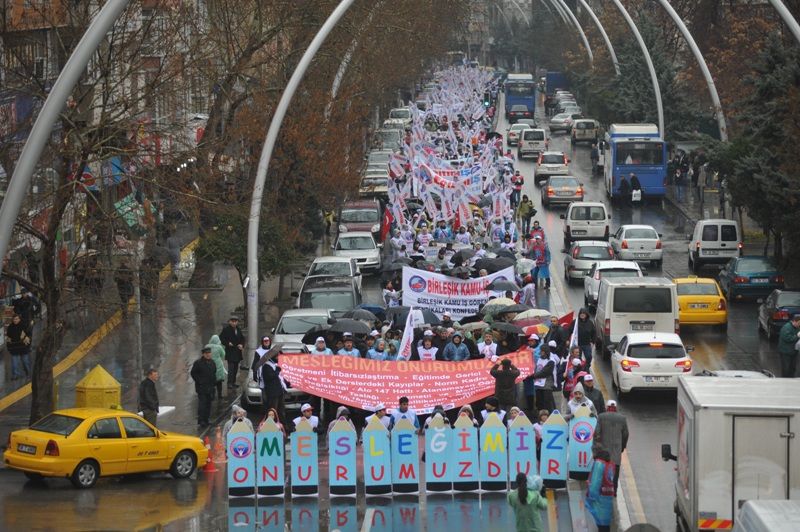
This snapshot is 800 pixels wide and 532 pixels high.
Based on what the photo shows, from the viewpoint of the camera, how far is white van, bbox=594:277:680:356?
31062 millimetres

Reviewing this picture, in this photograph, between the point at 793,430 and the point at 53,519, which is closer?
the point at 793,430

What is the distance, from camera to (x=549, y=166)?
66.3 metres

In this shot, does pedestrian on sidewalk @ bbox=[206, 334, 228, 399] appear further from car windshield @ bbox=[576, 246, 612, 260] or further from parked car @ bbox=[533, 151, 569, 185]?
parked car @ bbox=[533, 151, 569, 185]

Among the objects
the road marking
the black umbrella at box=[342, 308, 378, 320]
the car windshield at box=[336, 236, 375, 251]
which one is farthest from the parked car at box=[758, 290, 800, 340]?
the car windshield at box=[336, 236, 375, 251]

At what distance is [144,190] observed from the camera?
26.7 metres

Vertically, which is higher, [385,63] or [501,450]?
[385,63]

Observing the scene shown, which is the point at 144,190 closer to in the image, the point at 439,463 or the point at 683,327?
the point at 439,463

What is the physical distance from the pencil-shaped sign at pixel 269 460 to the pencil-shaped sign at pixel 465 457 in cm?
223

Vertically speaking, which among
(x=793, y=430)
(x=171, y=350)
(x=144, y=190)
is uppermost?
(x=144, y=190)

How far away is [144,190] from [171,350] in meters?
Answer: 7.87

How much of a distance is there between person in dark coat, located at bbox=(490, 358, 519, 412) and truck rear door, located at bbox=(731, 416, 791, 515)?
8.62 m

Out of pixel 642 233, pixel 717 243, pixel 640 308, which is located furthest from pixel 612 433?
pixel 642 233

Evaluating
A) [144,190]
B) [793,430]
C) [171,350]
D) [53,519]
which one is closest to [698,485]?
[793,430]

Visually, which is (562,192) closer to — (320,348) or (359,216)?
(359,216)
